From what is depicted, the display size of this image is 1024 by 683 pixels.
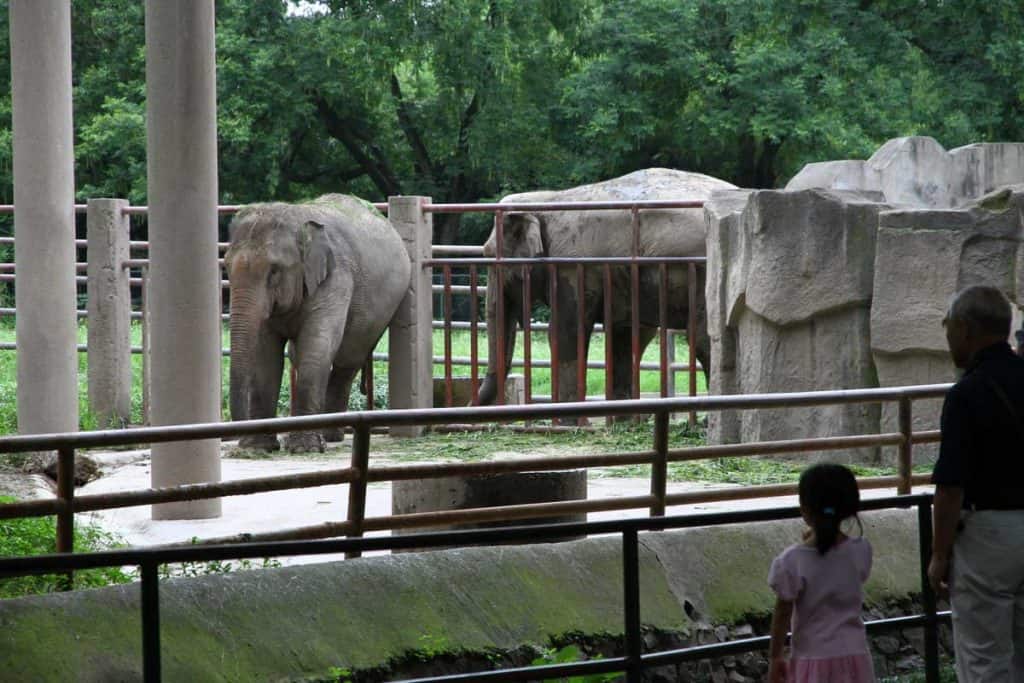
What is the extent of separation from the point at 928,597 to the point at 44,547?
12.5 ft

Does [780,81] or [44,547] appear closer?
[44,547]

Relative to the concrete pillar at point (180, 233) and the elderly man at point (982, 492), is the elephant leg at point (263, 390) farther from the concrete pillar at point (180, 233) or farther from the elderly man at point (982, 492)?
the elderly man at point (982, 492)

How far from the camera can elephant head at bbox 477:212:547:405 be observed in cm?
1421

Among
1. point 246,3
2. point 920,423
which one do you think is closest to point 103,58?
point 246,3

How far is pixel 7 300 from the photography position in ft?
72.9

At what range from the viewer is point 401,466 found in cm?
646

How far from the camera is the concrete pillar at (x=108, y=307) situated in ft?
44.6

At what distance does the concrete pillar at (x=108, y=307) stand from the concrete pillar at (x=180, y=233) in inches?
210

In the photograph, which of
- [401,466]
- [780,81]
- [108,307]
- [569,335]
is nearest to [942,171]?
[569,335]

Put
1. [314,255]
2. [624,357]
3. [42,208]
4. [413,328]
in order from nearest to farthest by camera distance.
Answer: [42,208] < [314,255] < [413,328] < [624,357]

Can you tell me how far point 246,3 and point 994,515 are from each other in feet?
82.2

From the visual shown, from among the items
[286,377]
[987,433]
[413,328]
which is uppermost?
[987,433]

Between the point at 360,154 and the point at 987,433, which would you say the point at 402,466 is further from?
the point at 360,154

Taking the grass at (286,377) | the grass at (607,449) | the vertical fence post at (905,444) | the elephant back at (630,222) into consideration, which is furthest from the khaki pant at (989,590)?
the elephant back at (630,222)
